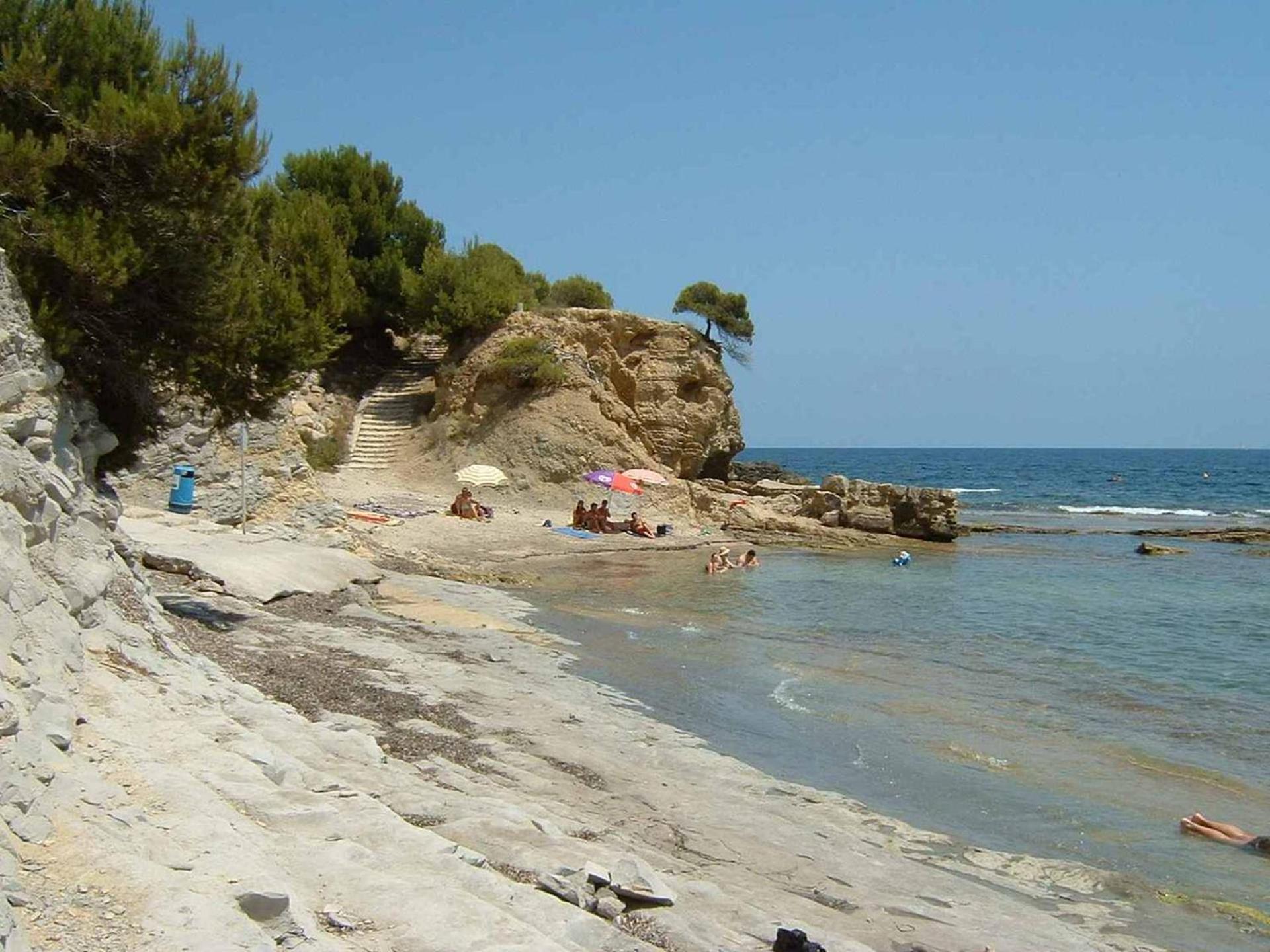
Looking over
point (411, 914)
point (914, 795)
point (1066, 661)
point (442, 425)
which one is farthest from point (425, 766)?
point (442, 425)

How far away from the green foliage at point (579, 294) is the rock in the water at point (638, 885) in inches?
1598

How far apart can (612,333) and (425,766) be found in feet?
98.8

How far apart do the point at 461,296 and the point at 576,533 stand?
10.2m

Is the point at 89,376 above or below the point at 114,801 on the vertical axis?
above

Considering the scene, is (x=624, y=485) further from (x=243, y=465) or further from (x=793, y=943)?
(x=793, y=943)

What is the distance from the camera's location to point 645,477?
31.5 meters

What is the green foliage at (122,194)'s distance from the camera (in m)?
9.08

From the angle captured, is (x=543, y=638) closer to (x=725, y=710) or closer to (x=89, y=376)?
(x=725, y=710)

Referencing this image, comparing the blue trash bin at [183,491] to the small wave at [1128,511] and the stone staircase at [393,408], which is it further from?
the small wave at [1128,511]

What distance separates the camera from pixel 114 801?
183 inches

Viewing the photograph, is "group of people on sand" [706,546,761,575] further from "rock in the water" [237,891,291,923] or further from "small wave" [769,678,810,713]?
"rock in the water" [237,891,291,923]

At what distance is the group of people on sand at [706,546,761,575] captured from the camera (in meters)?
24.4

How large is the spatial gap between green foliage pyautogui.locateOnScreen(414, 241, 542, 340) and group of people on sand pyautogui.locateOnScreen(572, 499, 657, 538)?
8.18 metres

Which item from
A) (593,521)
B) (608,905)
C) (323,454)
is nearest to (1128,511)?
(593,521)
